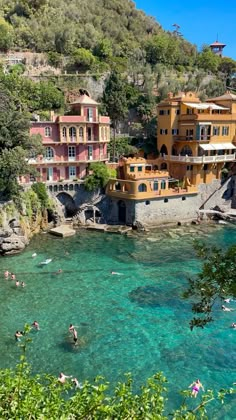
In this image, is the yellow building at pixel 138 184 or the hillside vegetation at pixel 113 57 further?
the hillside vegetation at pixel 113 57

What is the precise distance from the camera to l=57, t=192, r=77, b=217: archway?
42938mm

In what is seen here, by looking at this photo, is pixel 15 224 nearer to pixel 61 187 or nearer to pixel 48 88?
pixel 61 187

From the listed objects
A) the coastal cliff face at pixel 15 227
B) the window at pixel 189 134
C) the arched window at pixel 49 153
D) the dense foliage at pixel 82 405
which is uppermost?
the window at pixel 189 134

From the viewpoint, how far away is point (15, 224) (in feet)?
114

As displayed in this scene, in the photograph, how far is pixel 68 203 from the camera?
43.2 metres

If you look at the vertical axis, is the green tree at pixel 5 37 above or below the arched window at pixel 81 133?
above

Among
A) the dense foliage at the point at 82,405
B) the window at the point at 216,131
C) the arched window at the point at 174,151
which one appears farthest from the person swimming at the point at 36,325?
the window at the point at 216,131

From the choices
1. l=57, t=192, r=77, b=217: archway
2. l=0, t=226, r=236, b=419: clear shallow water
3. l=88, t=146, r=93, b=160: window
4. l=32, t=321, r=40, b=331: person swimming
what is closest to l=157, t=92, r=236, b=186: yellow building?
l=88, t=146, r=93, b=160: window

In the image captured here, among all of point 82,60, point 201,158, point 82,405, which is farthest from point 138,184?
point 82,405

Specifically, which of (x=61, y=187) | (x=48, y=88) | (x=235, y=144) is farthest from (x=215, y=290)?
(x=48, y=88)

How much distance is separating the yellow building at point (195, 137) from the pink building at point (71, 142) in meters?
8.93

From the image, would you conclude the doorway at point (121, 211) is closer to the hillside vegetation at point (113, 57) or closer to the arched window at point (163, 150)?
the arched window at point (163, 150)

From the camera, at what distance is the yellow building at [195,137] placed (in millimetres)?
46344

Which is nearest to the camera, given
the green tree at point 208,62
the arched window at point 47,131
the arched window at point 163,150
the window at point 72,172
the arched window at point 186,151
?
the arched window at point 47,131
